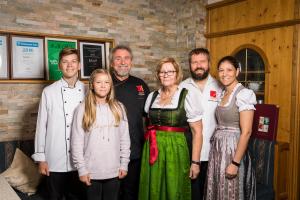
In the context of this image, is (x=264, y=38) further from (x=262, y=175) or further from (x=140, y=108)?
(x=140, y=108)

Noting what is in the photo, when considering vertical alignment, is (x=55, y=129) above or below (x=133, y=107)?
below

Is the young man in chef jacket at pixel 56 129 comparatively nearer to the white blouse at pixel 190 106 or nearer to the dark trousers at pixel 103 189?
the dark trousers at pixel 103 189

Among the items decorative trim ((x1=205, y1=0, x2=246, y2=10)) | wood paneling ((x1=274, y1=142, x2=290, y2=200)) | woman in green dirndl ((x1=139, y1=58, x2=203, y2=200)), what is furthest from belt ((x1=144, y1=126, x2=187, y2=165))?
decorative trim ((x1=205, y1=0, x2=246, y2=10))

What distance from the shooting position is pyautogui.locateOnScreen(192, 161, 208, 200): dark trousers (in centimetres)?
227

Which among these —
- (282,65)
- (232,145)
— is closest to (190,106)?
(232,145)

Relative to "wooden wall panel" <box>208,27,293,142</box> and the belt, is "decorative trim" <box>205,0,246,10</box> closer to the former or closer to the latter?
"wooden wall panel" <box>208,27,293,142</box>

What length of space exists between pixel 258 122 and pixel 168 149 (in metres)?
1.06

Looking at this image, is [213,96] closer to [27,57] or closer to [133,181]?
[133,181]

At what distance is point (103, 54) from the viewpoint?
3289mm

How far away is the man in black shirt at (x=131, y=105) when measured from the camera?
2.36 metres

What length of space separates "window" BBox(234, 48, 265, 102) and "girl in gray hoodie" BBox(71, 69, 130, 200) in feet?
5.87

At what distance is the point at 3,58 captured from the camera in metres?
2.70

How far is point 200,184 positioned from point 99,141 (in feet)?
2.96

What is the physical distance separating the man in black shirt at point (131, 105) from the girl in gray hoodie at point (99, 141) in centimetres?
33
